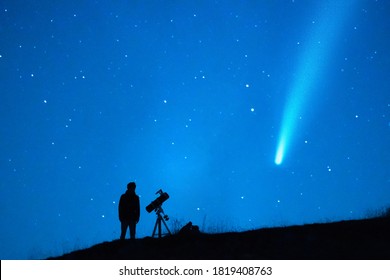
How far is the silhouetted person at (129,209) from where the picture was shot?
11.9 meters

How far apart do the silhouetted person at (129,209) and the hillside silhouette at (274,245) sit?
471 millimetres

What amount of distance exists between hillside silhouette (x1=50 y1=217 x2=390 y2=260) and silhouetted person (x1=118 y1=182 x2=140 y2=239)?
47 centimetres

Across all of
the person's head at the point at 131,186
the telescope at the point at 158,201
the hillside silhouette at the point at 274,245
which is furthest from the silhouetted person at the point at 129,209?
the telescope at the point at 158,201

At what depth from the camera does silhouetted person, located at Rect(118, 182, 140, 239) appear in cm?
1190

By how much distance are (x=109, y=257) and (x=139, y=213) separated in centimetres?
157

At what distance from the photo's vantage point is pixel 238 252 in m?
9.89

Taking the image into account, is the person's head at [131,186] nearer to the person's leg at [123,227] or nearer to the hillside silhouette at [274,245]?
the person's leg at [123,227]

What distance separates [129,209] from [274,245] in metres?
4.07

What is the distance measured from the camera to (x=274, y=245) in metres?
10.2

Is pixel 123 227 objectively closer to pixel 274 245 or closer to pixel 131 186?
pixel 131 186
